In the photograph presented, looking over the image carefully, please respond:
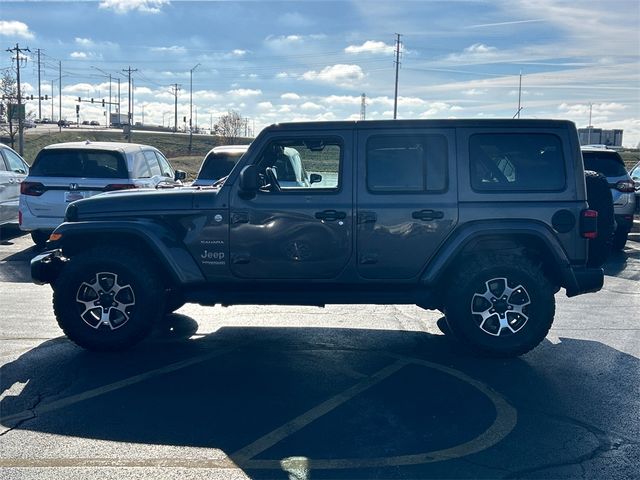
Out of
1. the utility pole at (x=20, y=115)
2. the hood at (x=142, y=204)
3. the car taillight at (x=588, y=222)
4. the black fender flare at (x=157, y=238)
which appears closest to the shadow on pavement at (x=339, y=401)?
the black fender flare at (x=157, y=238)

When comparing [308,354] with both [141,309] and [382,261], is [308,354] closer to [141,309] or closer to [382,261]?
[382,261]

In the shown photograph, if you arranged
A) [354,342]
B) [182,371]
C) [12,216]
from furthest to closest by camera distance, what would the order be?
[12,216]
[354,342]
[182,371]

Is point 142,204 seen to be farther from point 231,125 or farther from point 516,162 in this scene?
point 231,125

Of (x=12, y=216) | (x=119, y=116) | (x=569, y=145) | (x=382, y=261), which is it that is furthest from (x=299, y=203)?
(x=119, y=116)

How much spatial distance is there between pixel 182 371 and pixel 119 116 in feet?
420

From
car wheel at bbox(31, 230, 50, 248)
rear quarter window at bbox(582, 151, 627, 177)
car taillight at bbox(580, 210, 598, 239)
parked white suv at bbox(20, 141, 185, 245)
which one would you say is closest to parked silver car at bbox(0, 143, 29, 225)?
car wheel at bbox(31, 230, 50, 248)

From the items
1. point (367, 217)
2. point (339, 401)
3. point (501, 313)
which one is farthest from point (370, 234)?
point (339, 401)

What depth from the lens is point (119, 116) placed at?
415 ft

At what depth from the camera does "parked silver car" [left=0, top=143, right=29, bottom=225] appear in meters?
12.5

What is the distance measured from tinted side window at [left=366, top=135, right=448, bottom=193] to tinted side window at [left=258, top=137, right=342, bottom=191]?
0.33 metres

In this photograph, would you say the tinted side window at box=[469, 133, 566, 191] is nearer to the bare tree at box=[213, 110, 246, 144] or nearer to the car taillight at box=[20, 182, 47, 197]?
the car taillight at box=[20, 182, 47, 197]

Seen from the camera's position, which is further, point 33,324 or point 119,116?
point 119,116

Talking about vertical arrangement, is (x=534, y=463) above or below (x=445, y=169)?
below

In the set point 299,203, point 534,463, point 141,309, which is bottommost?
point 534,463
